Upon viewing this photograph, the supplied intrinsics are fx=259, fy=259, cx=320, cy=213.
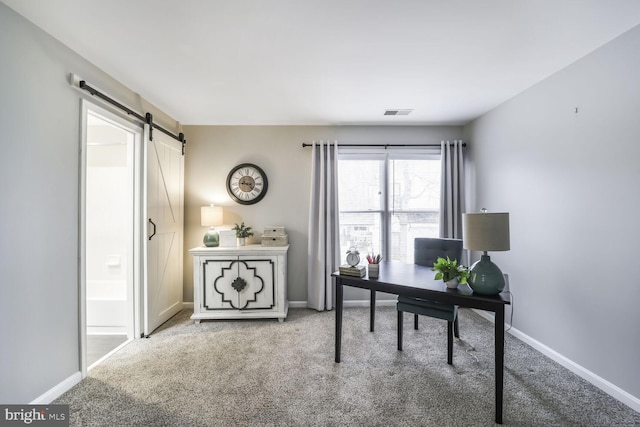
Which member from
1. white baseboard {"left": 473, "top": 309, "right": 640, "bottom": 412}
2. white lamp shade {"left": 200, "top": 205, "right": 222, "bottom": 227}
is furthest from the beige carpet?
white lamp shade {"left": 200, "top": 205, "right": 222, "bottom": 227}

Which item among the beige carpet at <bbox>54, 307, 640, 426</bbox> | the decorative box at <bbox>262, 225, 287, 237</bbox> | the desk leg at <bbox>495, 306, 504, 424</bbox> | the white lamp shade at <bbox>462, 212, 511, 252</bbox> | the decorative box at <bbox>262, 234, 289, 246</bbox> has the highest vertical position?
the white lamp shade at <bbox>462, 212, 511, 252</bbox>

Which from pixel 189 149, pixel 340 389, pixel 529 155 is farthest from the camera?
pixel 189 149

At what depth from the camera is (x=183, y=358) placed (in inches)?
91.7

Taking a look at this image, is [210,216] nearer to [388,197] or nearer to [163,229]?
[163,229]

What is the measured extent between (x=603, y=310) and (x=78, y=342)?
393cm

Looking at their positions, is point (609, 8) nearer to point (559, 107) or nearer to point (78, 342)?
point (559, 107)

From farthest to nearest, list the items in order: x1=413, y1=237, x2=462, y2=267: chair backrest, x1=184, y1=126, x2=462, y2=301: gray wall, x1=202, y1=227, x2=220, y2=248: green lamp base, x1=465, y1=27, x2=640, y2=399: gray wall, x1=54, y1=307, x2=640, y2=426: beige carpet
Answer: x1=184, y1=126, x2=462, y2=301: gray wall < x1=202, y1=227, x2=220, y2=248: green lamp base < x1=413, y1=237, x2=462, y2=267: chair backrest < x1=465, y1=27, x2=640, y2=399: gray wall < x1=54, y1=307, x2=640, y2=426: beige carpet

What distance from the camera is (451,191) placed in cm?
352

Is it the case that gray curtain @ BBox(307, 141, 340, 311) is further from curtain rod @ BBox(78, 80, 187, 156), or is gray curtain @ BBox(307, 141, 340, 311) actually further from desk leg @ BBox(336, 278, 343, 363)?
curtain rod @ BBox(78, 80, 187, 156)

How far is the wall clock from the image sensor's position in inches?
141

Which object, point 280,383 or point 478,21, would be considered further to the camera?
point 280,383

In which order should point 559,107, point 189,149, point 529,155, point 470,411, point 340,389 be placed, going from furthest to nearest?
1. point 189,149
2. point 529,155
3. point 559,107
4. point 340,389
5. point 470,411

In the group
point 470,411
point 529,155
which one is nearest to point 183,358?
point 470,411

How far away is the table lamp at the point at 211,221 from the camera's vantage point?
10.7 feet
